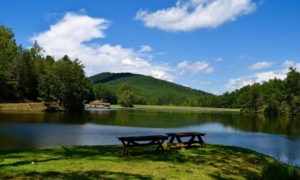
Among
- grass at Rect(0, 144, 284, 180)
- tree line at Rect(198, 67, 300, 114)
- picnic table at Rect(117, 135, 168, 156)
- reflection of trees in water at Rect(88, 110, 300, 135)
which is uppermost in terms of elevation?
tree line at Rect(198, 67, 300, 114)

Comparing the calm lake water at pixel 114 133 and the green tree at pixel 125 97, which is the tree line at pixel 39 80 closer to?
the calm lake water at pixel 114 133

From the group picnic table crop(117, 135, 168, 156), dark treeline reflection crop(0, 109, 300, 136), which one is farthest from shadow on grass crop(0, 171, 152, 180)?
dark treeline reflection crop(0, 109, 300, 136)

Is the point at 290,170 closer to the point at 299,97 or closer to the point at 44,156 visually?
the point at 44,156

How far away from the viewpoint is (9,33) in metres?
101

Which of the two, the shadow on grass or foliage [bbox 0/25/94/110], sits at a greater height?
foliage [bbox 0/25/94/110]

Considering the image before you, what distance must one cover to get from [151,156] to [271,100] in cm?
11611

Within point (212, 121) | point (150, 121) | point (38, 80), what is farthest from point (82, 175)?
point (38, 80)

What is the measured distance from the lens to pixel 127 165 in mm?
11094

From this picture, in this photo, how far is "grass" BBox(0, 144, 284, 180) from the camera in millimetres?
9297

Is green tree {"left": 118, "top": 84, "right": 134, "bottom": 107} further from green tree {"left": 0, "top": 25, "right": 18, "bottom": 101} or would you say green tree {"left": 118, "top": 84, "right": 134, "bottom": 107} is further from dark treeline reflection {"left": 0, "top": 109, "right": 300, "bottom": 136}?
dark treeline reflection {"left": 0, "top": 109, "right": 300, "bottom": 136}

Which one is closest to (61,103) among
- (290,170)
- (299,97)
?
(290,170)

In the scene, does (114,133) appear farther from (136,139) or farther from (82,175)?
(82,175)

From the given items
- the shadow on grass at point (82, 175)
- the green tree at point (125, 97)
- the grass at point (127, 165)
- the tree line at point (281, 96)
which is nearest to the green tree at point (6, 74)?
the grass at point (127, 165)

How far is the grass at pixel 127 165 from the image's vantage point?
9297 mm
